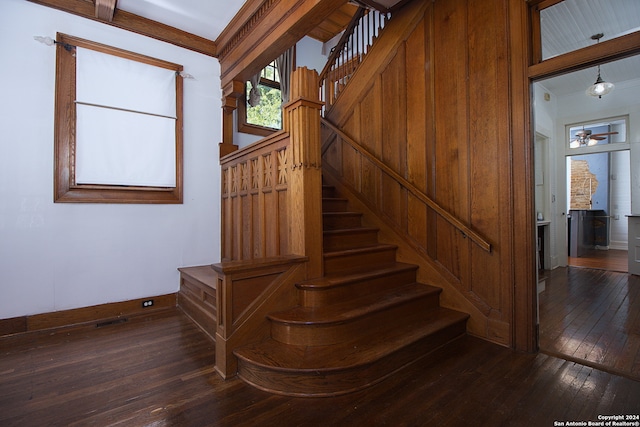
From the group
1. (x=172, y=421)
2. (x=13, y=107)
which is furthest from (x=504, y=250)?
(x=13, y=107)

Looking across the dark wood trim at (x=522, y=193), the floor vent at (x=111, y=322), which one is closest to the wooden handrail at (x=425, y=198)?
the dark wood trim at (x=522, y=193)

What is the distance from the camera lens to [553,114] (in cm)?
590

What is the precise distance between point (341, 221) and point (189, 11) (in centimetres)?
272

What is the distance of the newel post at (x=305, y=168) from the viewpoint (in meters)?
2.35

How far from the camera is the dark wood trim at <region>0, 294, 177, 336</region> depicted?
262cm

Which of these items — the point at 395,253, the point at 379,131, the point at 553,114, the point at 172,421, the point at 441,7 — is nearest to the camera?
the point at 172,421

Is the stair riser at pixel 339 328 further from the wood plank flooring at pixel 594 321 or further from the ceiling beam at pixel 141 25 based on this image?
the ceiling beam at pixel 141 25

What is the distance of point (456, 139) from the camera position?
2.72 meters

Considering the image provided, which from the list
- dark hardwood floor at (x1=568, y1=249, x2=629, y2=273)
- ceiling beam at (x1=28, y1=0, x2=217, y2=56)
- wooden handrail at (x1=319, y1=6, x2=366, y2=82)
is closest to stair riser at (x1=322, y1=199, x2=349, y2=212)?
wooden handrail at (x1=319, y1=6, x2=366, y2=82)

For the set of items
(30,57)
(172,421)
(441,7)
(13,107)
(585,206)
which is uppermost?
(441,7)

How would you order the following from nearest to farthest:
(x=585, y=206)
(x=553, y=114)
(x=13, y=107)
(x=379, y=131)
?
1. (x=13, y=107)
2. (x=379, y=131)
3. (x=553, y=114)
4. (x=585, y=206)

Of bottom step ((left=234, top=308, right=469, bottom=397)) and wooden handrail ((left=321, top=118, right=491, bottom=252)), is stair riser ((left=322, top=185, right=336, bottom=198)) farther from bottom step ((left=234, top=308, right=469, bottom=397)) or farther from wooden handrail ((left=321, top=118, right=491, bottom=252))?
bottom step ((left=234, top=308, right=469, bottom=397))

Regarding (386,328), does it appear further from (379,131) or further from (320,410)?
(379,131)

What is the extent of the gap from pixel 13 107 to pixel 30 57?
49 centimetres
